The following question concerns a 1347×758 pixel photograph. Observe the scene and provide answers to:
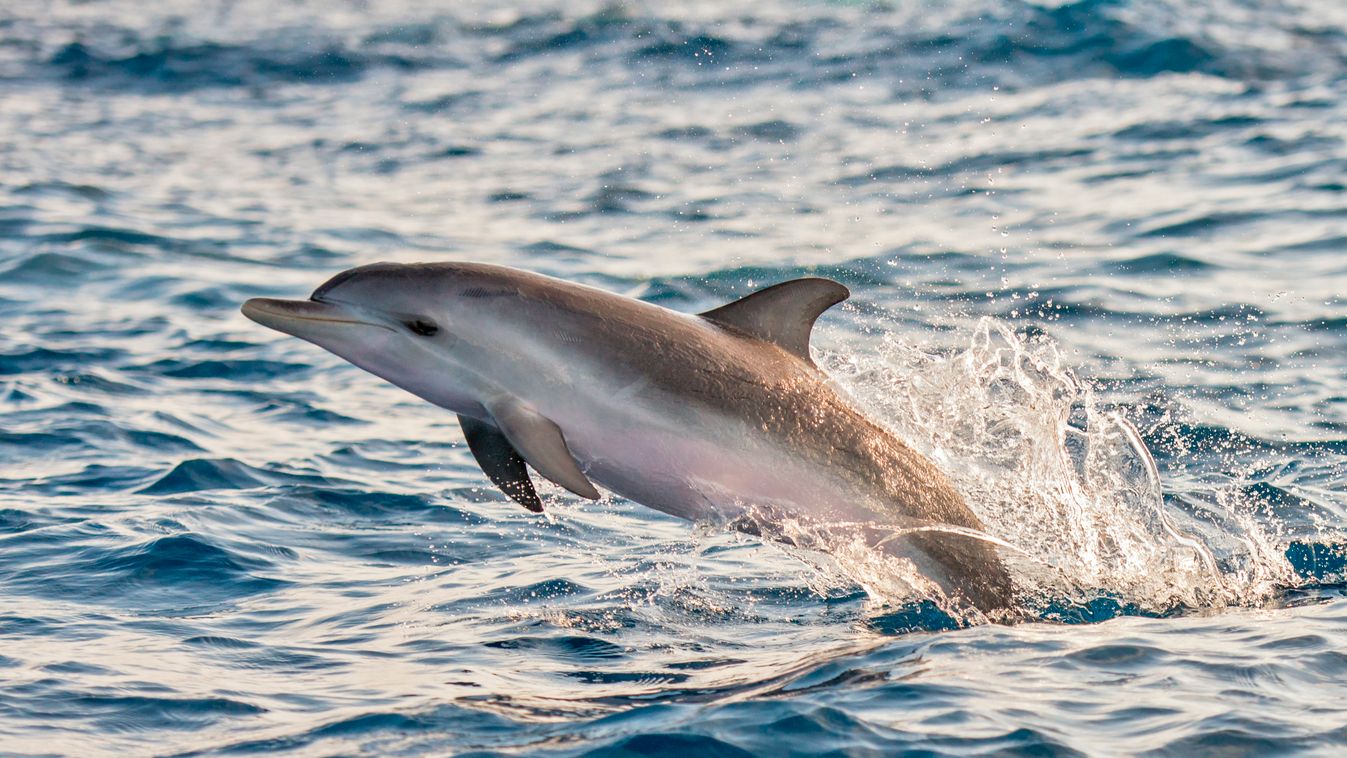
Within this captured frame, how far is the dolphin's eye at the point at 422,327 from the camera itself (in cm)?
581

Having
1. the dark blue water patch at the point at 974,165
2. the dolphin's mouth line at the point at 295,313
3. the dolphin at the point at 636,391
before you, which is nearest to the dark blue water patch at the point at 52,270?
the dark blue water patch at the point at 974,165

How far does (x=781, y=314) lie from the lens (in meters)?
6.09

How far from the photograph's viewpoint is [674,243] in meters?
15.0

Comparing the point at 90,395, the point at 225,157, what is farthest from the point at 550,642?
the point at 225,157

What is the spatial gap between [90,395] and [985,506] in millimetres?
6542

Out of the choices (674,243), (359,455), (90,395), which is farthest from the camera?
(674,243)

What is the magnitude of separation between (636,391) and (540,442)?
43cm

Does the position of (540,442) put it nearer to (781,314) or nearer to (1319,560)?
(781,314)

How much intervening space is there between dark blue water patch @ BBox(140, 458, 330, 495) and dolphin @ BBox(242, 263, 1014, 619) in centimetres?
338

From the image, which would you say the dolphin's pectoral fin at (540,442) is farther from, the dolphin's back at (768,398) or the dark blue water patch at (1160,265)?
the dark blue water patch at (1160,265)

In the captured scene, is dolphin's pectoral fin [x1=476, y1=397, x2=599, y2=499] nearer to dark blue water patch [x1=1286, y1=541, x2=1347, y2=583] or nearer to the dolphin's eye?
the dolphin's eye

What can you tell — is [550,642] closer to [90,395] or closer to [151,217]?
[90,395]

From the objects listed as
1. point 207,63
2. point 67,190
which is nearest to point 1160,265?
point 67,190

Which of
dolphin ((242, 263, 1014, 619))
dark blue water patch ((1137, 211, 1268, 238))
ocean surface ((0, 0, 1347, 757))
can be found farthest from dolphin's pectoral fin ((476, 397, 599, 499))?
dark blue water patch ((1137, 211, 1268, 238))
